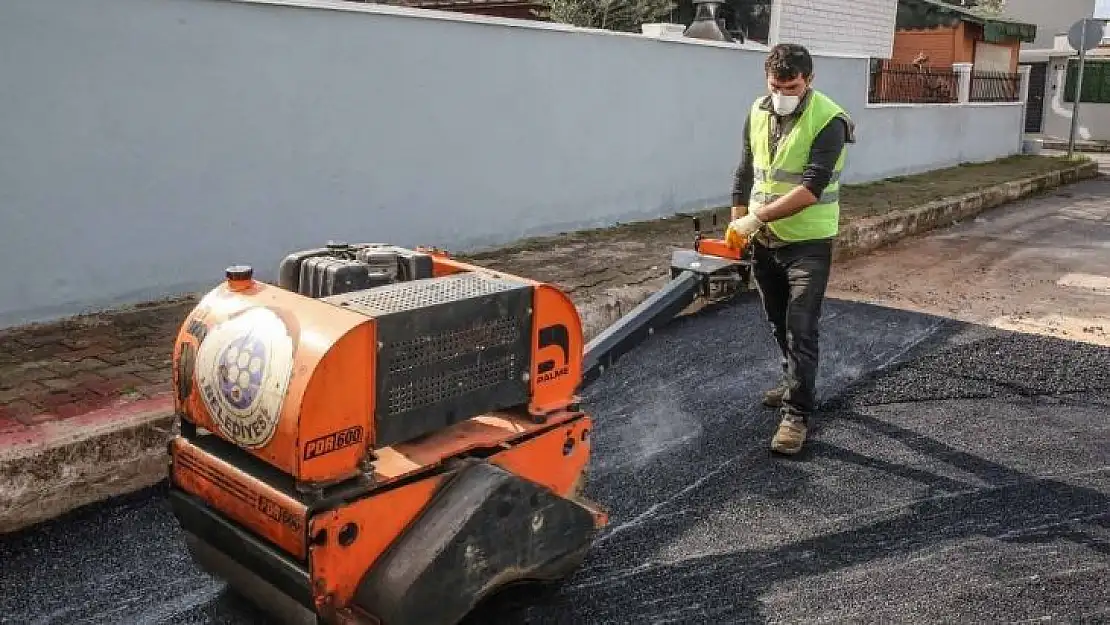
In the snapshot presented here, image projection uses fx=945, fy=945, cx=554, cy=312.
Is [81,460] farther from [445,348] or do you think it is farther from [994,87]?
[994,87]

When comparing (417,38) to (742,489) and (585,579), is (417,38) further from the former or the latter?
(585,579)

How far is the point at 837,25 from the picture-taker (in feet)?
53.5

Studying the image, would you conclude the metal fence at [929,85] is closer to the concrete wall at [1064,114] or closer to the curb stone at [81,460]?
the concrete wall at [1064,114]

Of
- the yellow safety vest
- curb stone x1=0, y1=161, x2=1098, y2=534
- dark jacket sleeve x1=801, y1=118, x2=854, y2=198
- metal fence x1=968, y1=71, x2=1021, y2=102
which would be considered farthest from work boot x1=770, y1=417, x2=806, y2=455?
metal fence x1=968, y1=71, x2=1021, y2=102

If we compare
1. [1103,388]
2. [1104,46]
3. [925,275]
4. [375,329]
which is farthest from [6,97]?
[1104,46]

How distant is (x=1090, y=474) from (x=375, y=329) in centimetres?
334

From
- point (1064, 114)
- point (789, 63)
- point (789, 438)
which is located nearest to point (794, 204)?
point (789, 63)

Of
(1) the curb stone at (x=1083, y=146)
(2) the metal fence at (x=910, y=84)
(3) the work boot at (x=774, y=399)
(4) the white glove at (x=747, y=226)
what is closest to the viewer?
(4) the white glove at (x=747, y=226)

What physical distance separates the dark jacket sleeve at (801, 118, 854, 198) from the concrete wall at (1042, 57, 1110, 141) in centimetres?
2579

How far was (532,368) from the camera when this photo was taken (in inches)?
117

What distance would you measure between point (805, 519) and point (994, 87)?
16.6 meters

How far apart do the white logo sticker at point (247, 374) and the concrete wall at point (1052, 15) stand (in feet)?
107

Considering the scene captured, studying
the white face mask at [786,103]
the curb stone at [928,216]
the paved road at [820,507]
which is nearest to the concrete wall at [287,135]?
the curb stone at [928,216]

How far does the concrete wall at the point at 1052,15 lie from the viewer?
30.6 meters
